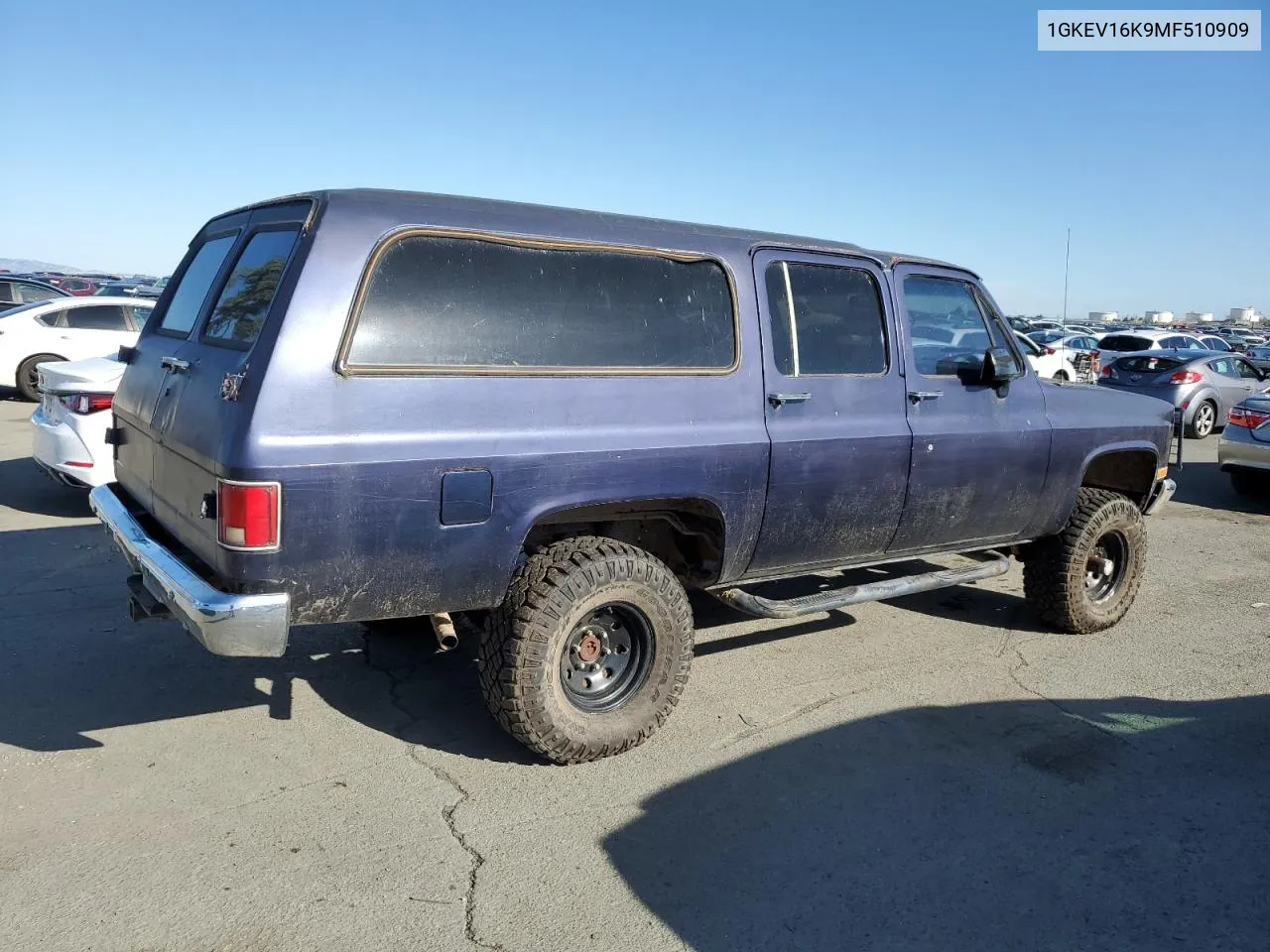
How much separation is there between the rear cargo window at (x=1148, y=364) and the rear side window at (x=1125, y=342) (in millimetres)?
4910

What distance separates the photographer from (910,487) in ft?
15.7

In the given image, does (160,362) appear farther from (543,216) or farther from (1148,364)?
(1148,364)

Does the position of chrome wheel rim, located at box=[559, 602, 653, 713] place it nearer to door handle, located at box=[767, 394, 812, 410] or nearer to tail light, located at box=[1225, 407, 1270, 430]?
door handle, located at box=[767, 394, 812, 410]

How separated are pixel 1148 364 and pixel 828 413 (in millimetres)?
14194

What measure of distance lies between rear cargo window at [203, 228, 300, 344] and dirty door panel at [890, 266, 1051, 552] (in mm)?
2882

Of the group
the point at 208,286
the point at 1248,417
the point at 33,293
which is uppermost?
the point at 33,293

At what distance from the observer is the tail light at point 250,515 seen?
3.16 m

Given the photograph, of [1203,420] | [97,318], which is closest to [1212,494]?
[1203,420]

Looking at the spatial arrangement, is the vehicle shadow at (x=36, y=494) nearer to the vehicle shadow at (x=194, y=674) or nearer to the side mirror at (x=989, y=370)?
the vehicle shadow at (x=194, y=674)

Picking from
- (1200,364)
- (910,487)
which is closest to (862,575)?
(910,487)

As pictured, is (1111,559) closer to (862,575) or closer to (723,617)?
(862,575)

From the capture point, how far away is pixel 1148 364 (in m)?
16.4

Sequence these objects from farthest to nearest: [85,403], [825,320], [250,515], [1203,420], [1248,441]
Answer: [1203,420]
[1248,441]
[85,403]
[825,320]
[250,515]

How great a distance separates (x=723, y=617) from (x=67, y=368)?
5.12m
